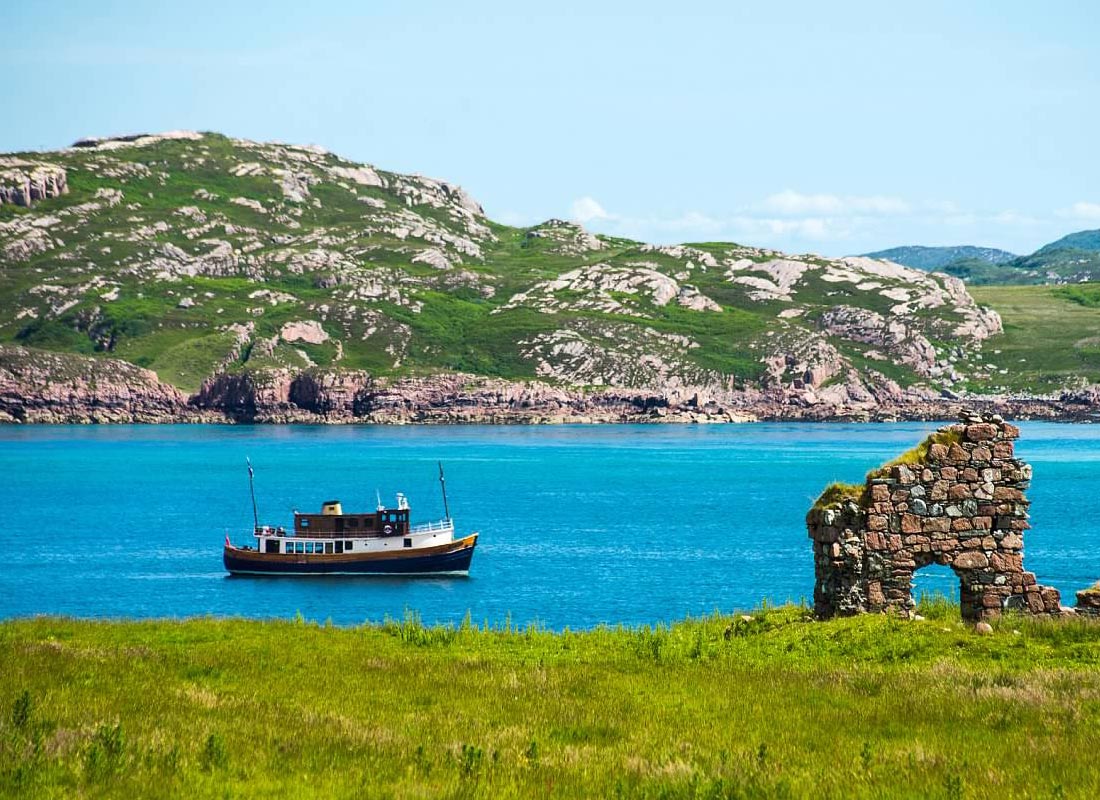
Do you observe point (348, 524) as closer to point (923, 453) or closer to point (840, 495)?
point (840, 495)

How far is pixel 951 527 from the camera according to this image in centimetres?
2464

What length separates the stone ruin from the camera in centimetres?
2464

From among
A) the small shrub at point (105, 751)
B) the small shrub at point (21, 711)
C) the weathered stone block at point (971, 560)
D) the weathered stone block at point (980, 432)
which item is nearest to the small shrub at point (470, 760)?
the small shrub at point (105, 751)

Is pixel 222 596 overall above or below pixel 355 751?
below

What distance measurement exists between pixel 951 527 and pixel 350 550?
64841 mm

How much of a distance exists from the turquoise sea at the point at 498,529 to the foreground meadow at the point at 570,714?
47.9ft

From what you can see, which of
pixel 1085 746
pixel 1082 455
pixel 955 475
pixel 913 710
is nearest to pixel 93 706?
pixel 913 710

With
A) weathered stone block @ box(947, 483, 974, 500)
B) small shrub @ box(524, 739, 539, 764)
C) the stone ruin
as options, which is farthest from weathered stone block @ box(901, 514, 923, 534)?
small shrub @ box(524, 739, 539, 764)

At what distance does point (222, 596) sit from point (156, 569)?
10938mm

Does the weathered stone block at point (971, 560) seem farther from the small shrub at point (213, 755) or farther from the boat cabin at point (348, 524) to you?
the boat cabin at point (348, 524)

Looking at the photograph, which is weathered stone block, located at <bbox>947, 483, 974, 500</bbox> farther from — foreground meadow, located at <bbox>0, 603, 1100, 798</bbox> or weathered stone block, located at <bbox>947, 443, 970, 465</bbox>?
foreground meadow, located at <bbox>0, 603, 1100, 798</bbox>

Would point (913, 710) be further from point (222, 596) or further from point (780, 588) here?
point (222, 596)

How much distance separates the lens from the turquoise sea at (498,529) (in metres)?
69.0

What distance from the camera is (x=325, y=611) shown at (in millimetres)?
69438
